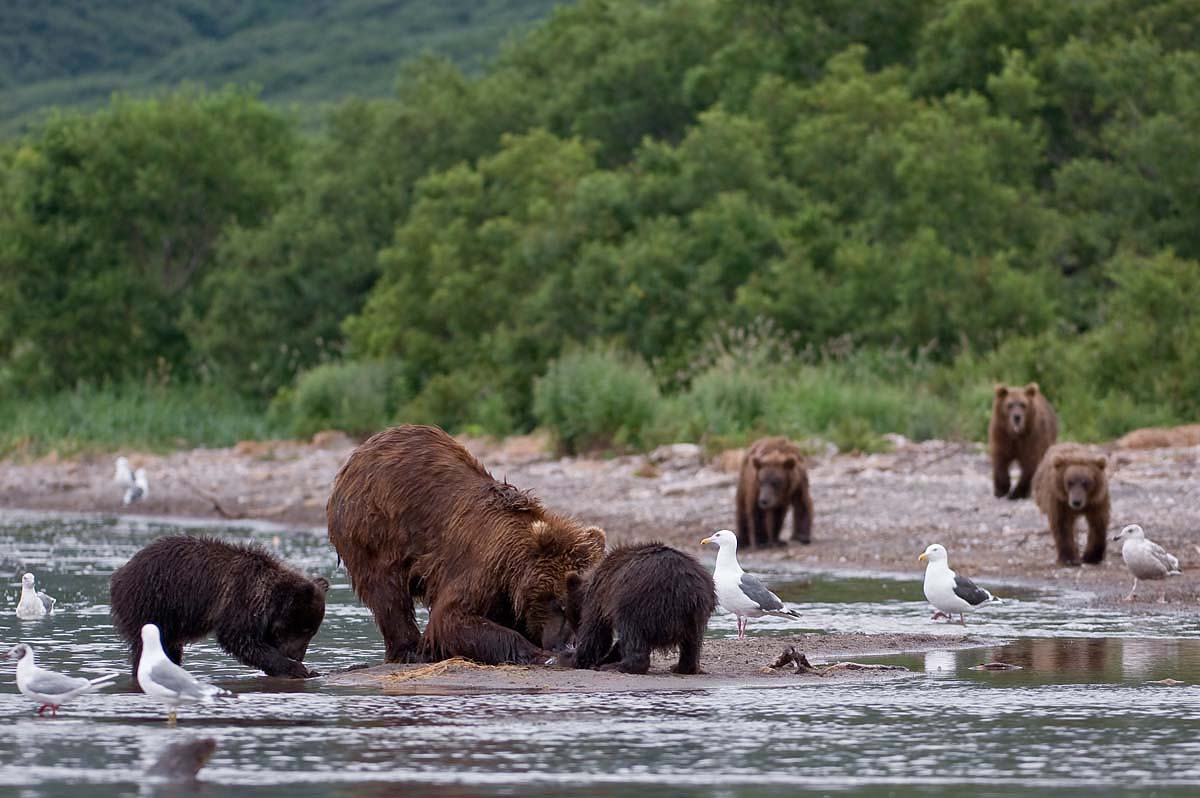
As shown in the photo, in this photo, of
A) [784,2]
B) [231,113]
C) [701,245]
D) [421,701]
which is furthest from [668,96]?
[421,701]

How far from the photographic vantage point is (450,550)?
1045 centimetres

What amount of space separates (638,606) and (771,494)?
8.23m

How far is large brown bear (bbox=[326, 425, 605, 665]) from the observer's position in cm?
1027

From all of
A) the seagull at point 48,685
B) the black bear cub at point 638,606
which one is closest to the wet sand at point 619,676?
the black bear cub at point 638,606

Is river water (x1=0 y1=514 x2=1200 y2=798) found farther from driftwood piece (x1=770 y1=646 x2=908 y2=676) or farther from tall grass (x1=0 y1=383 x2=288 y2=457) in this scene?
tall grass (x1=0 y1=383 x2=288 y2=457)

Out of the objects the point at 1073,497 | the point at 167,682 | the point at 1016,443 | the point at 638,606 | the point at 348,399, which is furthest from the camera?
the point at 348,399

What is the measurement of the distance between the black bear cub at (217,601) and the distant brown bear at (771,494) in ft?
25.9

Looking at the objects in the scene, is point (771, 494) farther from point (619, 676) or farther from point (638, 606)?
point (638, 606)

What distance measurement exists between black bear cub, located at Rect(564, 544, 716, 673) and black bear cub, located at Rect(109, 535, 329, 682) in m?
1.60

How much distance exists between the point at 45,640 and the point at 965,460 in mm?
13620

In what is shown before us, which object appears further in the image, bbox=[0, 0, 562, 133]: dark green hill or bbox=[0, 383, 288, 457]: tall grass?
bbox=[0, 0, 562, 133]: dark green hill

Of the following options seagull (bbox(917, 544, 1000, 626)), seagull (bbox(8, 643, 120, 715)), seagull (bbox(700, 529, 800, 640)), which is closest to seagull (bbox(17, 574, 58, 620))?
seagull (bbox(8, 643, 120, 715))

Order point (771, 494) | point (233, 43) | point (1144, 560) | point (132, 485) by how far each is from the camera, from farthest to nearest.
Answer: point (233, 43) → point (132, 485) → point (771, 494) → point (1144, 560)

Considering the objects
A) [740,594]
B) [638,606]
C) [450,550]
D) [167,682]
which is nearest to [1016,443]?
[740,594]
